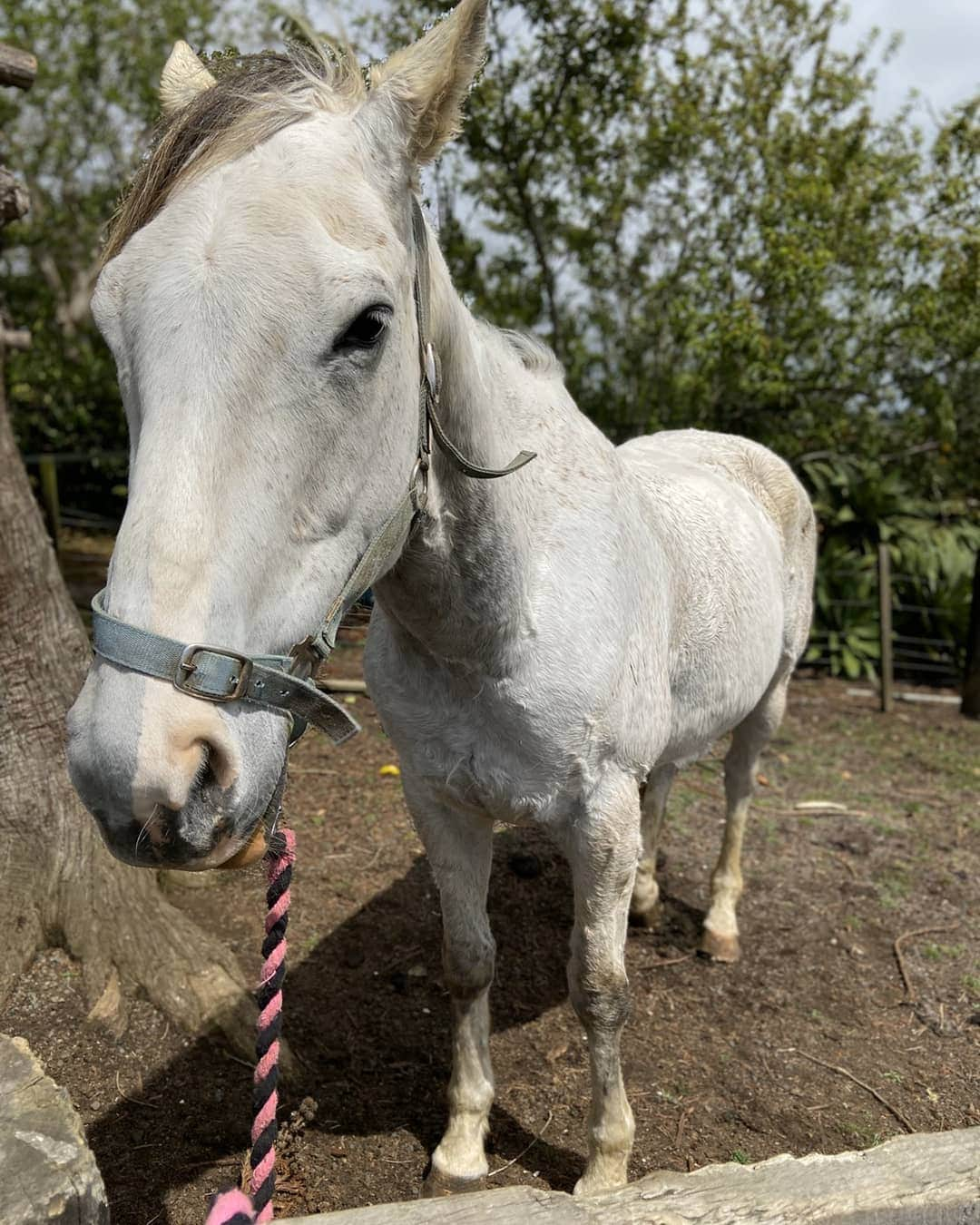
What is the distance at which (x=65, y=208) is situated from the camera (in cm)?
1753

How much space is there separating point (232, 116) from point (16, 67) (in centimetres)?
271

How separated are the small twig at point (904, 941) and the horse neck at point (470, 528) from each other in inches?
105

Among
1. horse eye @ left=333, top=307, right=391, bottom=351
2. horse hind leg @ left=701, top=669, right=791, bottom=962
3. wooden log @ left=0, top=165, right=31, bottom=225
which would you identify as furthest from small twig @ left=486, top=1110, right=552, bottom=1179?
wooden log @ left=0, top=165, right=31, bottom=225

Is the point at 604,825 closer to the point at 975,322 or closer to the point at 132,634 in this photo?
the point at 132,634

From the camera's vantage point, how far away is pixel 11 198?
137 inches

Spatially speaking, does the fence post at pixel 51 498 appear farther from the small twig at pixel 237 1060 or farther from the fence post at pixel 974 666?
the fence post at pixel 974 666

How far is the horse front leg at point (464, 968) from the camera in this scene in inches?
101

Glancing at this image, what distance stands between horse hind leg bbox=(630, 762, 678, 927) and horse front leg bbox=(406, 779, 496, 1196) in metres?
1.41

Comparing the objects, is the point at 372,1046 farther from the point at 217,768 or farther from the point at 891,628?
the point at 891,628

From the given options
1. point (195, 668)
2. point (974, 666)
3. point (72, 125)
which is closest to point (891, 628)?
point (974, 666)

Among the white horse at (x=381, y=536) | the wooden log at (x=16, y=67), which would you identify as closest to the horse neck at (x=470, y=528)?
the white horse at (x=381, y=536)

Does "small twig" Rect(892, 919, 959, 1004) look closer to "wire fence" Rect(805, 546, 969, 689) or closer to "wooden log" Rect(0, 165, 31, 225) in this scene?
"wooden log" Rect(0, 165, 31, 225)

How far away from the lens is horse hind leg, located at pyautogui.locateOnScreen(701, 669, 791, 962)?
391 cm

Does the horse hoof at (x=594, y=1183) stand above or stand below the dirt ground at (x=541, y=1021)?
above
